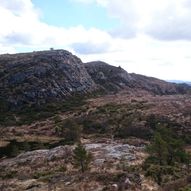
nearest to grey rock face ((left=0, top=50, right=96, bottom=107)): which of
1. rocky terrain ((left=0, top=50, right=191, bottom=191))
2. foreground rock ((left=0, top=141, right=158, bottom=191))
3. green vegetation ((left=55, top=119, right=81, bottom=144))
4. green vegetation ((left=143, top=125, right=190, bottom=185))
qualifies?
rocky terrain ((left=0, top=50, right=191, bottom=191))

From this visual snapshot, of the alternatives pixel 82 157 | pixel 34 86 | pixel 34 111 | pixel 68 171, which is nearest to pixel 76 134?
pixel 68 171

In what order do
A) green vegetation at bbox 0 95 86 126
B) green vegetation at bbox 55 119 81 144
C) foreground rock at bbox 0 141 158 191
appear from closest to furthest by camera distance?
foreground rock at bbox 0 141 158 191 < green vegetation at bbox 55 119 81 144 < green vegetation at bbox 0 95 86 126

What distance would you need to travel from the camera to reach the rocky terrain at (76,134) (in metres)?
42.7

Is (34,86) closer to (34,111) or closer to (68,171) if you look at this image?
(34,111)

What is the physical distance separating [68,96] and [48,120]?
46.6 metres

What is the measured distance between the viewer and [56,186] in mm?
41781

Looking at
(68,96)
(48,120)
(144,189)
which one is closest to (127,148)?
(144,189)

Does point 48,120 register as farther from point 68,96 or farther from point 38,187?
point 38,187

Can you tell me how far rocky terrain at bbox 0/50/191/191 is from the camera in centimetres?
4266

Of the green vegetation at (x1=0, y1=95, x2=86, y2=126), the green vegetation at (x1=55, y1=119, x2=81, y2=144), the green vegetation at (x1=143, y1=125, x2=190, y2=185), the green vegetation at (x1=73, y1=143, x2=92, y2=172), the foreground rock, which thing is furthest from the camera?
the green vegetation at (x1=0, y1=95, x2=86, y2=126)

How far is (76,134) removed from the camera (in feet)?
349

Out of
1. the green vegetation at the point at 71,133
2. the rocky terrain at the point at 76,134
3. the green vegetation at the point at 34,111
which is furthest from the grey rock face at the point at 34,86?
the green vegetation at the point at 71,133

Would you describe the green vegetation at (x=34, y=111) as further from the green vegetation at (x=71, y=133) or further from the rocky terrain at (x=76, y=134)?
the green vegetation at (x=71, y=133)

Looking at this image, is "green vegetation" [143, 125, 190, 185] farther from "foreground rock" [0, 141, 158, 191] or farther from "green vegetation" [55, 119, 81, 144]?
"green vegetation" [55, 119, 81, 144]
